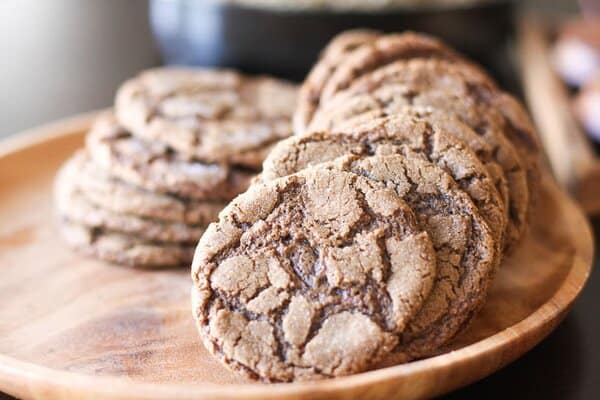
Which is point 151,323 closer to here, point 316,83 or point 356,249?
point 356,249

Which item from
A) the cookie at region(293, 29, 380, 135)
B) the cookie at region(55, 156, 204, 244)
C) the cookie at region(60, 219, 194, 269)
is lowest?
the cookie at region(60, 219, 194, 269)

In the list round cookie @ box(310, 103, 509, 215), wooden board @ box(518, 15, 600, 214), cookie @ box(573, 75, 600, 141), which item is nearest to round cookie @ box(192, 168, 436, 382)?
round cookie @ box(310, 103, 509, 215)

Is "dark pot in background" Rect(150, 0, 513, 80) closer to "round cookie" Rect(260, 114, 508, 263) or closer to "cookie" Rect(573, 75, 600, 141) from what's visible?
"cookie" Rect(573, 75, 600, 141)

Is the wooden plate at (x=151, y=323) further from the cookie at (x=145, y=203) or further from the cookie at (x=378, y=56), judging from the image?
the cookie at (x=378, y=56)

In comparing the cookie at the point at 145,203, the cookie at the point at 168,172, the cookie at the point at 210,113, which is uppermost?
the cookie at the point at 210,113

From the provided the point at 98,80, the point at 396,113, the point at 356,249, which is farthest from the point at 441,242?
the point at 98,80

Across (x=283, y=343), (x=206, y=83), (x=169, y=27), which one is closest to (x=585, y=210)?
(x=206, y=83)

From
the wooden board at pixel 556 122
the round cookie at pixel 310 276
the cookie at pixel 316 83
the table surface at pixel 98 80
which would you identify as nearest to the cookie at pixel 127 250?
the cookie at pixel 316 83
